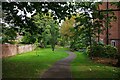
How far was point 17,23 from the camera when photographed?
47.2 feet

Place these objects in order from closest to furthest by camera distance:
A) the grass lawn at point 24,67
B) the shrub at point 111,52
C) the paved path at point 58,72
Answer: the paved path at point 58,72
the grass lawn at point 24,67
the shrub at point 111,52

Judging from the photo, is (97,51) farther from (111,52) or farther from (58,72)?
(58,72)

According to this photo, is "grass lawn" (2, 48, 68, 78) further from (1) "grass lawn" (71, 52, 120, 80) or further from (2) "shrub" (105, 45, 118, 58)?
(2) "shrub" (105, 45, 118, 58)

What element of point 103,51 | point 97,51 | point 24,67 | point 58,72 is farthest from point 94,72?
point 97,51

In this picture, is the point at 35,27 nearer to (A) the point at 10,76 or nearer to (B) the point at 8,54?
(A) the point at 10,76

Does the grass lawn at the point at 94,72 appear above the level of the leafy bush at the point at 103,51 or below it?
below

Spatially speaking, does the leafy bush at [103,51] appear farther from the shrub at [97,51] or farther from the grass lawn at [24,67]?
the grass lawn at [24,67]

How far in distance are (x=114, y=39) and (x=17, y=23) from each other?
34.7 metres

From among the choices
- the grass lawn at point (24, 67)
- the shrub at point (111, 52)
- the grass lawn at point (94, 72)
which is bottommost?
the grass lawn at point (94, 72)

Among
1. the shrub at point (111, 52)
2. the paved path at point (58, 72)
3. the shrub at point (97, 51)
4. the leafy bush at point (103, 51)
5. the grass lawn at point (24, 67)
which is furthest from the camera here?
the shrub at point (97, 51)

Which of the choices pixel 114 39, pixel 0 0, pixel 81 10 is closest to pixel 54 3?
pixel 81 10

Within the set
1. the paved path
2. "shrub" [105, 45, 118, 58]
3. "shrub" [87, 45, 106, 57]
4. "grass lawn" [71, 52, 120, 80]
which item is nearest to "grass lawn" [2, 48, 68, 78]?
the paved path

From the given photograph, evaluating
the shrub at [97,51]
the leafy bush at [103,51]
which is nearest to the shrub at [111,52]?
the leafy bush at [103,51]

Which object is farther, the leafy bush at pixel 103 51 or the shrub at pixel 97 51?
the shrub at pixel 97 51
